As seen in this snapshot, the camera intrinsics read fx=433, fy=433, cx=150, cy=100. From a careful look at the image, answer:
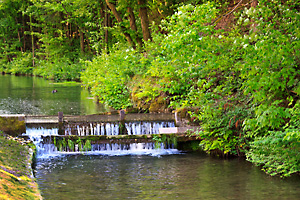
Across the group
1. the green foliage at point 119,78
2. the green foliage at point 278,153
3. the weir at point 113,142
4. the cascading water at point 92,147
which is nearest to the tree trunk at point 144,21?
the green foliage at point 119,78

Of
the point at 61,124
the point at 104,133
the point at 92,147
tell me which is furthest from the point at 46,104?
the point at 92,147

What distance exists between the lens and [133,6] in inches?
986

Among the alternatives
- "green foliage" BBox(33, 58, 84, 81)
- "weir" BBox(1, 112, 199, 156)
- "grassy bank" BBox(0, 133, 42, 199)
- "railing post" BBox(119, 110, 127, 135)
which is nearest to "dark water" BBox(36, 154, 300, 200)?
"grassy bank" BBox(0, 133, 42, 199)

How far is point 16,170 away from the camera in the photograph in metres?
10.2

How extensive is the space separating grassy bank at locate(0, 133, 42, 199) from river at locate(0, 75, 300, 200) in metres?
0.48

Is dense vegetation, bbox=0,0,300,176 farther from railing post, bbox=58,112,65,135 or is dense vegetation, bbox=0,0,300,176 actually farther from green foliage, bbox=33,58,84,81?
green foliage, bbox=33,58,84,81

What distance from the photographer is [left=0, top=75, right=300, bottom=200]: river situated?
390 inches

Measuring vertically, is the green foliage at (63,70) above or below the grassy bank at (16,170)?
above

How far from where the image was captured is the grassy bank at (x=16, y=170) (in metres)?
8.07

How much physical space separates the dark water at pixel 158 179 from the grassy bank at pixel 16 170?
49 centimetres

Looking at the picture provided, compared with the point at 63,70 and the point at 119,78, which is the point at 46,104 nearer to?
the point at 119,78

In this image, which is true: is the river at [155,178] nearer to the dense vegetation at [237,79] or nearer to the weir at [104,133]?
the weir at [104,133]

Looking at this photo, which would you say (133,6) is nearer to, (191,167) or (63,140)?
(63,140)

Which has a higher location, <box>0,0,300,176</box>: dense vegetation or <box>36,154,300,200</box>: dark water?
<box>0,0,300,176</box>: dense vegetation
